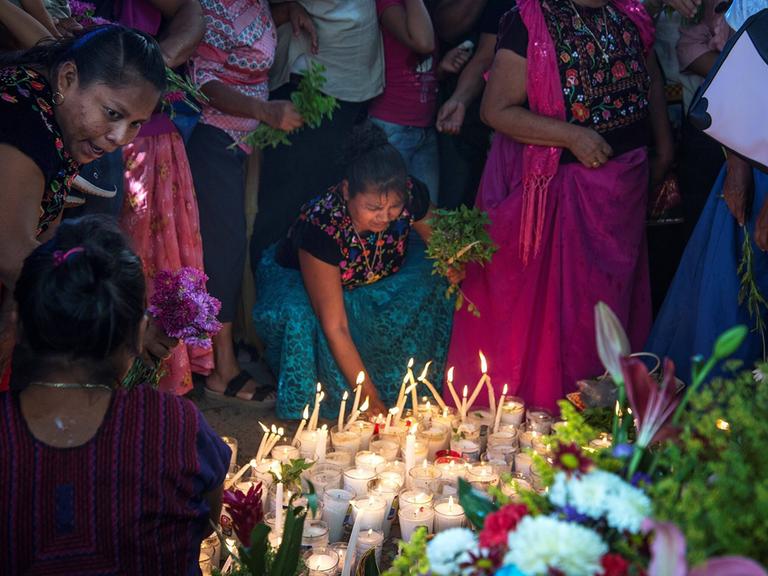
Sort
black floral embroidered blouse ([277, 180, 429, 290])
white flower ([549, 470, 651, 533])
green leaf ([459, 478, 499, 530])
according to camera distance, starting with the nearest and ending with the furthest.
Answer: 1. white flower ([549, 470, 651, 533])
2. green leaf ([459, 478, 499, 530])
3. black floral embroidered blouse ([277, 180, 429, 290])

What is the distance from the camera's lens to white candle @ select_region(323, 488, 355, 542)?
2586mm

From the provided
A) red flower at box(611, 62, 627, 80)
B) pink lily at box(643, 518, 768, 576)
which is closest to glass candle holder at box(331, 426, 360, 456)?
red flower at box(611, 62, 627, 80)

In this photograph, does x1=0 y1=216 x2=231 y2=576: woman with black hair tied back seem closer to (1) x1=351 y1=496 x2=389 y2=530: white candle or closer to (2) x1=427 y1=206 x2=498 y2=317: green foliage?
(1) x1=351 y1=496 x2=389 y2=530: white candle

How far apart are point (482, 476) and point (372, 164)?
1.35 metres

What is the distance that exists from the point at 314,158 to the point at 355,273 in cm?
71

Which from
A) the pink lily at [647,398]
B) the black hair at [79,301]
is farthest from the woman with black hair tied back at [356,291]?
the pink lily at [647,398]

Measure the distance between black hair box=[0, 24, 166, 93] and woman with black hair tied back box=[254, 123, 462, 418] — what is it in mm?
1326

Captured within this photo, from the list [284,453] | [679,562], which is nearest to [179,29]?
[284,453]

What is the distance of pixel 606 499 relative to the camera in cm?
110

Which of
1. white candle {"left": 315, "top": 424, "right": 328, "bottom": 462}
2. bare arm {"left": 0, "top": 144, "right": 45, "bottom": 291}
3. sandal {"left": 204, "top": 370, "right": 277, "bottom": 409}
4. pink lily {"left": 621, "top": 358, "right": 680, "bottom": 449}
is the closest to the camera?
pink lily {"left": 621, "top": 358, "right": 680, "bottom": 449}

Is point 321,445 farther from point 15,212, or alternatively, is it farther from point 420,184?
point 420,184

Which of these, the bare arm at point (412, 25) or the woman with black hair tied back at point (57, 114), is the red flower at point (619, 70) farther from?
the woman with black hair tied back at point (57, 114)

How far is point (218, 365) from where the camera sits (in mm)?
3955

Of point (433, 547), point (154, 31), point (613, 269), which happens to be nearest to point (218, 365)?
point (154, 31)
